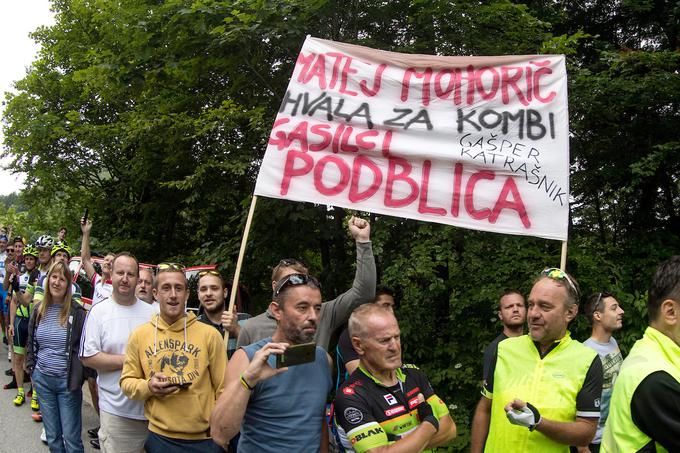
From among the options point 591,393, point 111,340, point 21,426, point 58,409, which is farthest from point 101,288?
point 591,393

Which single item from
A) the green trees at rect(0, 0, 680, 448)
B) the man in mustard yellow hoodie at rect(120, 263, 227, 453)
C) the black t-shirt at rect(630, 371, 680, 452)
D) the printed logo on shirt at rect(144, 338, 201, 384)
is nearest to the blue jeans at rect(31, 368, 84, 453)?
the man in mustard yellow hoodie at rect(120, 263, 227, 453)

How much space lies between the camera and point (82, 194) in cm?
1581

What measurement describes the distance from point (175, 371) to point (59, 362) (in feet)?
6.89

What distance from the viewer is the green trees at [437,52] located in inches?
275

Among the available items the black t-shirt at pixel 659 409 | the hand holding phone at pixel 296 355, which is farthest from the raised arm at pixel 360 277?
the black t-shirt at pixel 659 409

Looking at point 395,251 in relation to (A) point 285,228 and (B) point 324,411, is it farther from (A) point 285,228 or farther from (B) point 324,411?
(B) point 324,411

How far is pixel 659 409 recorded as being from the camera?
6.79ft

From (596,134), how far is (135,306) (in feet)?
21.0

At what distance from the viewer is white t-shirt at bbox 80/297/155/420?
420 cm

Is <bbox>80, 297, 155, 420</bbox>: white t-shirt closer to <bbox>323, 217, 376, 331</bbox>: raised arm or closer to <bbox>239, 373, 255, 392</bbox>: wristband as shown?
<bbox>323, 217, 376, 331</bbox>: raised arm

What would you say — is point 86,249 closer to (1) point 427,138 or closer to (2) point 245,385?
(1) point 427,138

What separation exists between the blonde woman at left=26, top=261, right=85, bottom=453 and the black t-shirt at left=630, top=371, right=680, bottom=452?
446 centimetres

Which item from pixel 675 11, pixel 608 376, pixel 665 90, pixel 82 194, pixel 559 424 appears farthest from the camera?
pixel 82 194

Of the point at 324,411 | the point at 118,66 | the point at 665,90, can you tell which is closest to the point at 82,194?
the point at 118,66
